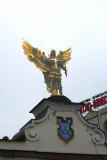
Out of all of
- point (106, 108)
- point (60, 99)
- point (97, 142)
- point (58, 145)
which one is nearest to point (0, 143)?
point (58, 145)

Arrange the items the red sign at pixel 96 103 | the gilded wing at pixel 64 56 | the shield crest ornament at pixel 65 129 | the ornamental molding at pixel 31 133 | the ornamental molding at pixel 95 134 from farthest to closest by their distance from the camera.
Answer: the red sign at pixel 96 103, the gilded wing at pixel 64 56, the ornamental molding at pixel 95 134, the shield crest ornament at pixel 65 129, the ornamental molding at pixel 31 133

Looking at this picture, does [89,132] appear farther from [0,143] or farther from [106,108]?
[106,108]

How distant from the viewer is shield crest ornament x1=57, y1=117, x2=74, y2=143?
1571cm

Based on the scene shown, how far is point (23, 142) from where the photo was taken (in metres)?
14.6

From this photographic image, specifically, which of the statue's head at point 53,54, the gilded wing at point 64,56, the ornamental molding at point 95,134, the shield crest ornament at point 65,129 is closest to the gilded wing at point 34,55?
the statue's head at point 53,54

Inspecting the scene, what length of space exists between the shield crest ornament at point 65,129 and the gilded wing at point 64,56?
5.12 meters

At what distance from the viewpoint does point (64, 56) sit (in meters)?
20.1

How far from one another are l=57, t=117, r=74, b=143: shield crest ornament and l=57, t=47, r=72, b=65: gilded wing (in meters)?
5.12

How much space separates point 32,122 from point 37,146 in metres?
1.45

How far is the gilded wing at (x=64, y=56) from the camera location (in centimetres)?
1970

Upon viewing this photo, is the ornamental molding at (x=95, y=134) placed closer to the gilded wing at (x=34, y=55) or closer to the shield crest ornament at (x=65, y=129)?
the shield crest ornament at (x=65, y=129)

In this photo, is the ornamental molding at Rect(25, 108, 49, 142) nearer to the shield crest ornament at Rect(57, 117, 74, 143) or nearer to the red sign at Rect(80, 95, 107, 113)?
the shield crest ornament at Rect(57, 117, 74, 143)

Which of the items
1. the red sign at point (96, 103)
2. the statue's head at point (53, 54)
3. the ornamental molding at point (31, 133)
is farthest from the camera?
the red sign at point (96, 103)

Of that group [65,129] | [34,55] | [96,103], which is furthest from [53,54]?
[96,103]
